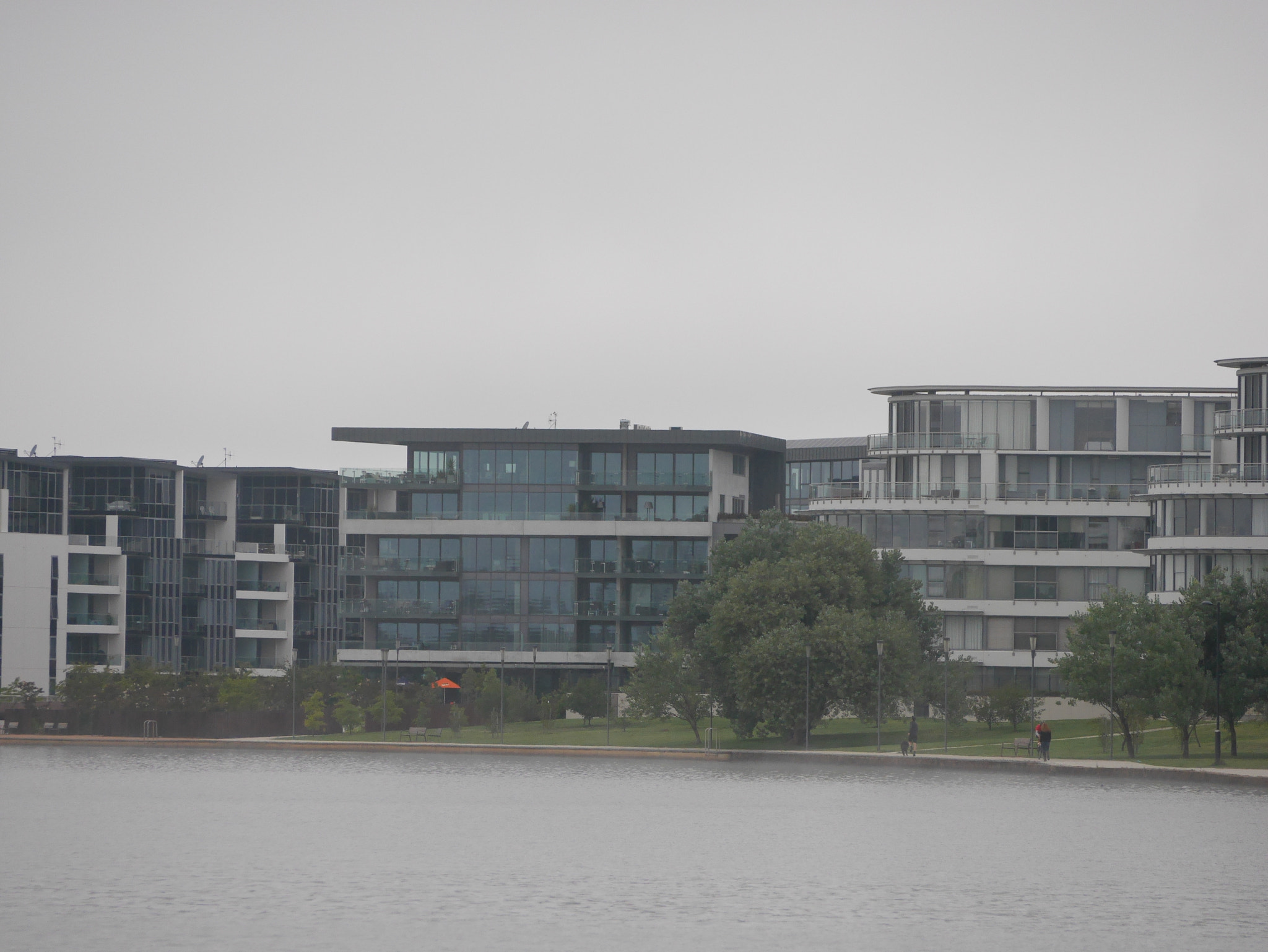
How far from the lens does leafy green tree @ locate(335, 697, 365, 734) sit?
9812cm

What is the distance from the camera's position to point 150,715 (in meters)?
98.9

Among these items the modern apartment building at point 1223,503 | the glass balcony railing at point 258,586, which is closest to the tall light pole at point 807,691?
the modern apartment building at point 1223,503

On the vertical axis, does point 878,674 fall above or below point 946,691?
above

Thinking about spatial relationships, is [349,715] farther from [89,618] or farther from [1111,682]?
[89,618]

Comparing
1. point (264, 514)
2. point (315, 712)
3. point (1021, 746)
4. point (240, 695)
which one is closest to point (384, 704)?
point (315, 712)

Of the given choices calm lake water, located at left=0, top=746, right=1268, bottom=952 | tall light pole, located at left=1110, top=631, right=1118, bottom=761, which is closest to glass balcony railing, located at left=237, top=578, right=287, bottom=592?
calm lake water, located at left=0, top=746, right=1268, bottom=952

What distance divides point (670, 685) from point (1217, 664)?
2652 centimetres

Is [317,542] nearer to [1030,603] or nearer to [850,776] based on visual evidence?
[1030,603]

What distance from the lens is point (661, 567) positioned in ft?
399

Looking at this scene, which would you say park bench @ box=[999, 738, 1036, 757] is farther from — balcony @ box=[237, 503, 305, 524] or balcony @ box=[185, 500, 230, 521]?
balcony @ box=[185, 500, 230, 521]

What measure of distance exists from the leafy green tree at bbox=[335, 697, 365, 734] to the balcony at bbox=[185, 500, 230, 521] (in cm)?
5636

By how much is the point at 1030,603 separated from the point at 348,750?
4145 centimetres

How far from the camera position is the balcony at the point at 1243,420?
94.8 m

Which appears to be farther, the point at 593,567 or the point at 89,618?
the point at 89,618
